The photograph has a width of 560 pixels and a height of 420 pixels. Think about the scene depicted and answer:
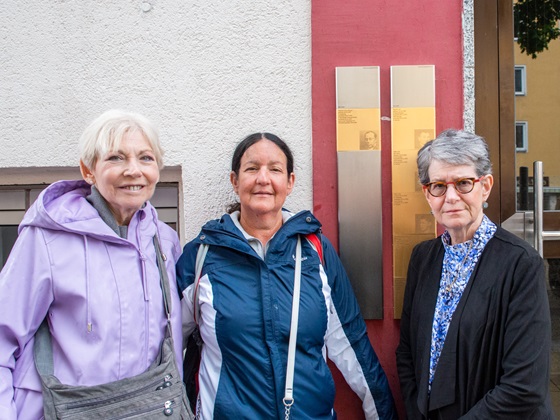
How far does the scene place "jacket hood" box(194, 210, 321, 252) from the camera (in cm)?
212

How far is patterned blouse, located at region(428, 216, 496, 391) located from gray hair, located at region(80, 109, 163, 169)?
4.17 ft

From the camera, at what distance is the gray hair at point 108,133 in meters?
1.90

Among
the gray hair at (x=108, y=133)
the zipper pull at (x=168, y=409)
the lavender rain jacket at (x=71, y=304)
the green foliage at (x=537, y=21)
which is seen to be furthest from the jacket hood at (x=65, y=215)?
the green foliage at (x=537, y=21)

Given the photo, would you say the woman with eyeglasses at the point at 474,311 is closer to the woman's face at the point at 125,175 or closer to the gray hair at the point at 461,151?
the gray hair at the point at 461,151

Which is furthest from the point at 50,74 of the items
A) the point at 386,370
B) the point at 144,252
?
the point at 386,370

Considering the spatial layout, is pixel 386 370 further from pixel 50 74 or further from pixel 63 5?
pixel 63 5

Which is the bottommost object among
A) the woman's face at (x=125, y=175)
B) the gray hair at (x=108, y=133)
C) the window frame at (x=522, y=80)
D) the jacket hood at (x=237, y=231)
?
the jacket hood at (x=237, y=231)

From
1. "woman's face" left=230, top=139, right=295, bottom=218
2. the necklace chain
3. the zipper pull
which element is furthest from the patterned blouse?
the zipper pull

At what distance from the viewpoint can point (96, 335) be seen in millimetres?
1741

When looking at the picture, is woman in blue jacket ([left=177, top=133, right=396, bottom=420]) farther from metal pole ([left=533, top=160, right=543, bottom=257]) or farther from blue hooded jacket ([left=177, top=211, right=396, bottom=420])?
metal pole ([left=533, top=160, right=543, bottom=257])

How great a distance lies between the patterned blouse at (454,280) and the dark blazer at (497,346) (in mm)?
26

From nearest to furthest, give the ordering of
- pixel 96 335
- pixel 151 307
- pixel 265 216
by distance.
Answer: pixel 96 335, pixel 151 307, pixel 265 216

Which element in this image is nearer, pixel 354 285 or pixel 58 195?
pixel 58 195

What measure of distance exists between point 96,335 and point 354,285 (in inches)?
51.5
